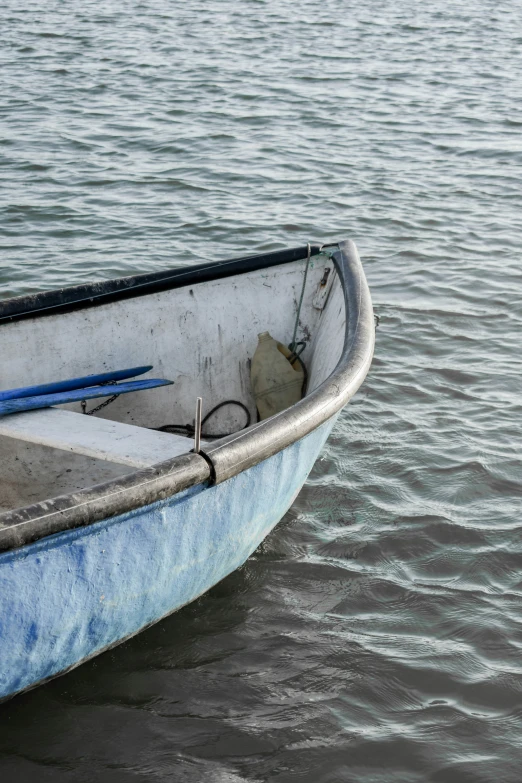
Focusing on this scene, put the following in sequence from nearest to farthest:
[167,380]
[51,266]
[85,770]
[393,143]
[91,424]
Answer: [85,770], [91,424], [167,380], [51,266], [393,143]

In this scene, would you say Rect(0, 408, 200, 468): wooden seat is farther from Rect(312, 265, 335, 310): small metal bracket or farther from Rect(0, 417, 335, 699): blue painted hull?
Rect(312, 265, 335, 310): small metal bracket

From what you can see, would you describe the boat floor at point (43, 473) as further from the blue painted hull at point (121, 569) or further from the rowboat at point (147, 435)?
the blue painted hull at point (121, 569)

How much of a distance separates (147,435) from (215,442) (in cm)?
70

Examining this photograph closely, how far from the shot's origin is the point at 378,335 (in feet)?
23.9

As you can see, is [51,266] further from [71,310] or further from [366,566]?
[366,566]

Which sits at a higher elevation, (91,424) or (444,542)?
(91,424)

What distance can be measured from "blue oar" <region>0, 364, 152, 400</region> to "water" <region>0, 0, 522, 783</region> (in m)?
1.16

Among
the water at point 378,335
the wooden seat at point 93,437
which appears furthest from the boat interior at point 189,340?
the water at point 378,335

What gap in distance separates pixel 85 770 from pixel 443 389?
3.78m

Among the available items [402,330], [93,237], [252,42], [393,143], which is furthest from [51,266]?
[252,42]

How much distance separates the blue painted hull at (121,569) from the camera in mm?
3314

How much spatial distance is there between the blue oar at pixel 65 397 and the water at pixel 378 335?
1.06 meters

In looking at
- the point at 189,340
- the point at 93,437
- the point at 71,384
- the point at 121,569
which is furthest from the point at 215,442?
the point at 189,340

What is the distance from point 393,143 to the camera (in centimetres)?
1174
